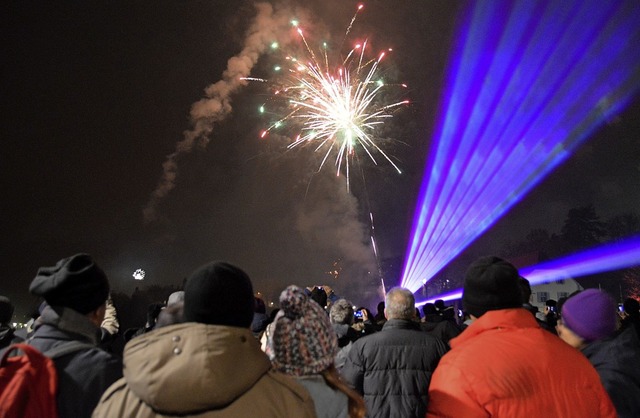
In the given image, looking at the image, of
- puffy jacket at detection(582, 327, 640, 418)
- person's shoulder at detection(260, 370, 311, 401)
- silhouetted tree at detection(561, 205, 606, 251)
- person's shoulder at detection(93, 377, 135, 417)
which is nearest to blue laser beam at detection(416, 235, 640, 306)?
silhouetted tree at detection(561, 205, 606, 251)

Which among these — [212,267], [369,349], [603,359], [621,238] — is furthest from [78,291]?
[621,238]

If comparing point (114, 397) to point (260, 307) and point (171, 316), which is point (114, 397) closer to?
point (171, 316)

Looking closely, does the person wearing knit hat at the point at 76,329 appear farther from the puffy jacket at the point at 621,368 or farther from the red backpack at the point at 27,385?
the puffy jacket at the point at 621,368

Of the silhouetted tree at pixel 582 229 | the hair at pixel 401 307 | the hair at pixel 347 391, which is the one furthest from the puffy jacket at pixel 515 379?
the silhouetted tree at pixel 582 229

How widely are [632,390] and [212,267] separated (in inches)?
124

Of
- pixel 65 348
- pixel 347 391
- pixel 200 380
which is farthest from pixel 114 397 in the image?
pixel 347 391

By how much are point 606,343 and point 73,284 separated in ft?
12.9

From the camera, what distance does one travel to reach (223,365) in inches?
77.9

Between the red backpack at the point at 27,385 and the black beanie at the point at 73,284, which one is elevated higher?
the black beanie at the point at 73,284

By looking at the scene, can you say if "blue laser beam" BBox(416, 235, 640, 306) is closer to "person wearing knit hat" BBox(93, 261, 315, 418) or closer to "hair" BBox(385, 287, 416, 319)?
"hair" BBox(385, 287, 416, 319)

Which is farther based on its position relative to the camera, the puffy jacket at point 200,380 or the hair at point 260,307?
the hair at point 260,307

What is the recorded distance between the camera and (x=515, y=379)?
8.54 feet

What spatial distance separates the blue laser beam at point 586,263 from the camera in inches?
2062

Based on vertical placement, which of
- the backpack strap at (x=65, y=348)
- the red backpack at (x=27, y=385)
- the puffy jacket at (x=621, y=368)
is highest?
the backpack strap at (x=65, y=348)
